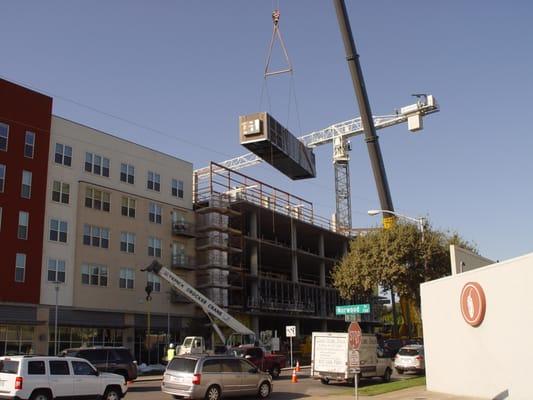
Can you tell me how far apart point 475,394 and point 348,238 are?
62129 millimetres

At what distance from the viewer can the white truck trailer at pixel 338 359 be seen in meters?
28.9

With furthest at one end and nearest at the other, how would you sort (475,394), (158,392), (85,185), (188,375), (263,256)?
1. (263,256)
2. (85,185)
3. (158,392)
4. (475,394)
5. (188,375)

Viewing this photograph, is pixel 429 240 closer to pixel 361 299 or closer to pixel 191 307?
pixel 191 307

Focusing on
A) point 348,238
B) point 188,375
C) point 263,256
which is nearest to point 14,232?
point 188,375

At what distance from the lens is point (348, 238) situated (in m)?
84.9

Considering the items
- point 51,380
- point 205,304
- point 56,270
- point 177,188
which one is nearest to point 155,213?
point 177,188

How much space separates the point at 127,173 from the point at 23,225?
11.4 m

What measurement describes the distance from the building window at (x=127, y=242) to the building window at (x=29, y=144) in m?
9.95

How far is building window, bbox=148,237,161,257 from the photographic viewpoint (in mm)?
52938

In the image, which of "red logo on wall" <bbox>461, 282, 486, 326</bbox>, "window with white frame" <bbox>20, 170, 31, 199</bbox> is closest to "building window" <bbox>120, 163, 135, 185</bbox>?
"window with white frame" <bbox>20, 170, 31, 199</bbox>

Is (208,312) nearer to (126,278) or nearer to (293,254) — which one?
(126,278)

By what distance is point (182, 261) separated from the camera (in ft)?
182

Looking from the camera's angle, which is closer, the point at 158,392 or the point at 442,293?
the point at 442,293

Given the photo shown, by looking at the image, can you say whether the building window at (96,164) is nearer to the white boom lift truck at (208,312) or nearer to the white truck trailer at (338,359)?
the white boom lift truck at (208,312)
